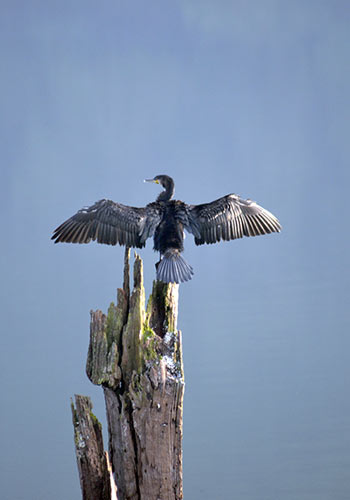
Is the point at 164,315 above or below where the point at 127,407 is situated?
above

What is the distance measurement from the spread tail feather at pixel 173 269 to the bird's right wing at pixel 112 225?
1.57ft

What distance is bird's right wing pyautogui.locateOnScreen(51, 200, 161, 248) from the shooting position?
16.8ft

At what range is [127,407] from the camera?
3818 mm

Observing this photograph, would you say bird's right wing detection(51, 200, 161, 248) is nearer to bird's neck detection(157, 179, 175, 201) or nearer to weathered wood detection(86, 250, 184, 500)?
bird's neck detection(157, 179, 175, 201)

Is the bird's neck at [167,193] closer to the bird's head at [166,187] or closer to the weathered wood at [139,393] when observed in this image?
the bird's head at [166,187]

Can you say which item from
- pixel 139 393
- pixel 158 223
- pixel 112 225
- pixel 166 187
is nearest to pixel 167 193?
pixel 166 187

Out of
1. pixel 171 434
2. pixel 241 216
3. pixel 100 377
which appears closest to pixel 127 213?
pixel 241 216

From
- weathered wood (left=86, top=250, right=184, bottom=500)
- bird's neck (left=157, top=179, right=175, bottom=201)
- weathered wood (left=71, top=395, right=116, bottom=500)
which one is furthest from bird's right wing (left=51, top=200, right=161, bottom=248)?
weathered wood (left=71, top=395, right=116, bottom=500)

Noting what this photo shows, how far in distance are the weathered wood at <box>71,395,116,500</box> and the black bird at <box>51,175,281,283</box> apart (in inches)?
56.4

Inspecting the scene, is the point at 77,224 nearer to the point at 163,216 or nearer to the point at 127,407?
the point at 163,216

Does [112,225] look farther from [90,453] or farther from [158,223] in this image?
A: [90,453]

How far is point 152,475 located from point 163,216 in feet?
6.81

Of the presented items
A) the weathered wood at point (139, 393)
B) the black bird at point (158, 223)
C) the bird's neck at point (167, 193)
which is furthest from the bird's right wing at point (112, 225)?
the weathered wood at point (139, 393)

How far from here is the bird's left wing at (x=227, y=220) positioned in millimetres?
5312
